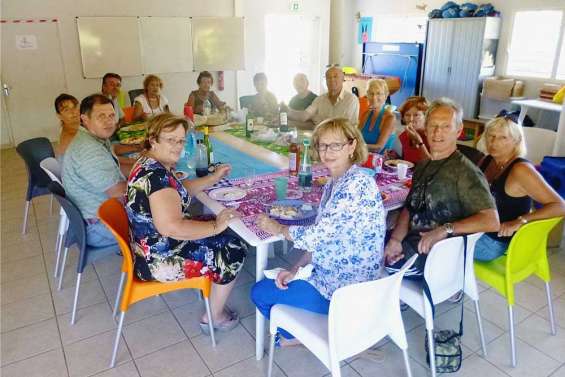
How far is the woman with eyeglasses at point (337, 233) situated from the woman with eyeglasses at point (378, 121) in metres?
1.40

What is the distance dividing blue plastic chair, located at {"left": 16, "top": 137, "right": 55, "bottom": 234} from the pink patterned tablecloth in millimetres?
1558

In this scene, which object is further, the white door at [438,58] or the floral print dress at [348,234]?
the white door at [438,58]

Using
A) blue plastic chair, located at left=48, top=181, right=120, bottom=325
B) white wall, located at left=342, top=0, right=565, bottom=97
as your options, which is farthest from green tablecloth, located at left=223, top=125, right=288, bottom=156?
white wall, located at left=342, top=0, right=565, bottom=97

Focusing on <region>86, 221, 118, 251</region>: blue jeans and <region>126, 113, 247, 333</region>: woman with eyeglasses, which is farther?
<region>86, 221, 118, 251</region>: blue jeans

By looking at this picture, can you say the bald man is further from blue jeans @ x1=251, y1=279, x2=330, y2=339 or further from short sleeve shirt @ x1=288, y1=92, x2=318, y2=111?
blue jeans @ x1=251, y1=279, x2=330, y2=339

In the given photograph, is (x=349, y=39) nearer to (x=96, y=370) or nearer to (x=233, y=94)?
(x=233, y=94)

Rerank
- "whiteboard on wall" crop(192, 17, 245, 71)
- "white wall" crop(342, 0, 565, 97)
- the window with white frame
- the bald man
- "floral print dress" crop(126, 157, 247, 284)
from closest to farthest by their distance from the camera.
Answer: "floral print dress" crop(126, 157, 247, 284) → the bald man → the window with white frame → "white wall" crop(342, 0, 565, 97) → "whiteboard on wall" crop(192, 17, 245, 71)

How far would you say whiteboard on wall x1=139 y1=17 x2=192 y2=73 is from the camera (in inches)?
250

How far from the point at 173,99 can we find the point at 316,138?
5568mm

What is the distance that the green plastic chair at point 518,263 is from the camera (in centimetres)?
182

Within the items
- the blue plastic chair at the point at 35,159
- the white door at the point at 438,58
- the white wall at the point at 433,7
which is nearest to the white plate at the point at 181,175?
the blue plastic chair at the point at 35,159

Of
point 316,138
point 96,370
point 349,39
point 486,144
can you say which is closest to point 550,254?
point 486,144

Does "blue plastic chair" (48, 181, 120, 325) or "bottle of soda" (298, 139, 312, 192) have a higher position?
"bottle of soda" (298, 139, 312, 192)

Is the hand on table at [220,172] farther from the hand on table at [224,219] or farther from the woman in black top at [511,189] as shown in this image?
the woman in black top at [511,189]
